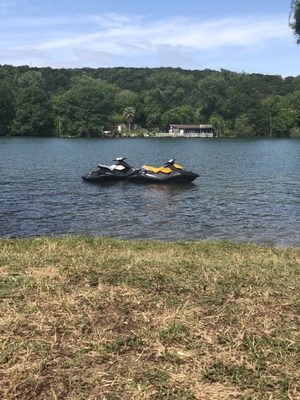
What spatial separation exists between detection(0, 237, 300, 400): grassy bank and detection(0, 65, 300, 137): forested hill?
13305 centimetres

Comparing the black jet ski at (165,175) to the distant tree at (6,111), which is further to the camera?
the distant tree at (6,111)

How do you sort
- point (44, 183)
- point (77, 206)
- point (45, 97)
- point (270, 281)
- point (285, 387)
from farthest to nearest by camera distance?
point (45, 97), point (44, 183), point (77, 206), point (270, 281), point (285, 387)

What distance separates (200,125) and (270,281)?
491 feet

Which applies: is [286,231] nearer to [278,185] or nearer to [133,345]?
[133,345]

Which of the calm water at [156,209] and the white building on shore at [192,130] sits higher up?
the white building on shore at [192,130]

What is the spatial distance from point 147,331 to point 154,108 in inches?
6308

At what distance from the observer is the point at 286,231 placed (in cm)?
1509

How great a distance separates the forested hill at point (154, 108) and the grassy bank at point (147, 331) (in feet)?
437

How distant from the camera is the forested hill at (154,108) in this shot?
135 m

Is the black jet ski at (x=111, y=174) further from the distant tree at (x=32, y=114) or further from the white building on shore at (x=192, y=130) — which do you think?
the white building on shore at (x=192, y=130)

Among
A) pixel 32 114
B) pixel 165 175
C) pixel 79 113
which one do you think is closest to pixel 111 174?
pixel 165 175

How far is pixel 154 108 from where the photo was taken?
527 feet

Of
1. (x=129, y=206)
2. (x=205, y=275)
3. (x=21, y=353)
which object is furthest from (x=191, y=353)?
(x=129, y=206)

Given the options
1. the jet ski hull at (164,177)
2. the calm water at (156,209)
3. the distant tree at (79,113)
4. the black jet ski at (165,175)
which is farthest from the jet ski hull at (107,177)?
the distant tree at (79,113)
